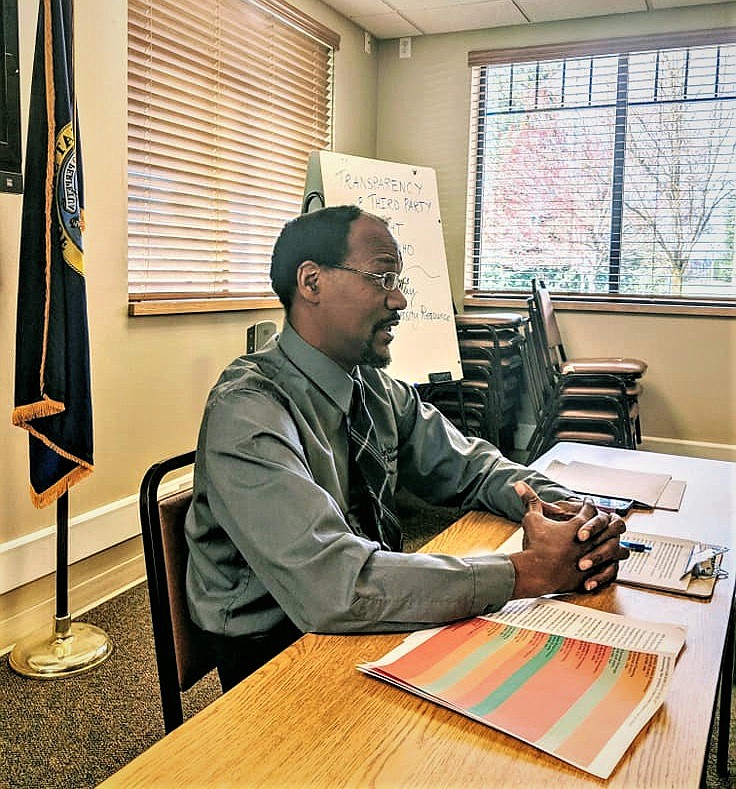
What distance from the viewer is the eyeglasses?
1.43m

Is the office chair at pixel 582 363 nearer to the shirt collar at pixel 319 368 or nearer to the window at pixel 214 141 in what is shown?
the window at pixel 214 141

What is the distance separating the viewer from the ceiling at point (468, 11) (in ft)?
13.3

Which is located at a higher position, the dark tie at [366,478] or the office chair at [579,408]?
the dark tie at [366,478]

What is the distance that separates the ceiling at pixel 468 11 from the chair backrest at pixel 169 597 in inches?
139

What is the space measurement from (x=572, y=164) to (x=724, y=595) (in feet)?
12.0

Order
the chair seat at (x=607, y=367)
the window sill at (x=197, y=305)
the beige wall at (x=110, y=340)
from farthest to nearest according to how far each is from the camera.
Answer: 1. the chair seat at (x=607, y=367)
2. the window sill at (x=197, y=305)
3. the beige wall at (x=110, y=340)

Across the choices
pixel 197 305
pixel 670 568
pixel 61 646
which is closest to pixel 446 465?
pixel 670 568

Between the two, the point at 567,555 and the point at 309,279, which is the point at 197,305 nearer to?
the point at 309,279

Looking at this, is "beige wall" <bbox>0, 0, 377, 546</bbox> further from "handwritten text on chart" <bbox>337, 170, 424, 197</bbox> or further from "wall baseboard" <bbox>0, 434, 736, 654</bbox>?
"handwritten text on chart" <bbox>337, 170, 424, 197</bbox>

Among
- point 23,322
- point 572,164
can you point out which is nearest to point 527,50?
point 572,164

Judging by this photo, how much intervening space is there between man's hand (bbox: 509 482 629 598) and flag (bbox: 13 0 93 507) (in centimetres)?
154

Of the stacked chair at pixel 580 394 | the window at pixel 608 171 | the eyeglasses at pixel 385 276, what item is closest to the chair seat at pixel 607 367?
the stacked chair at pixel 580 394

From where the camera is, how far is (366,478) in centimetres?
141

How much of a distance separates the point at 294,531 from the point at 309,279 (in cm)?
54
